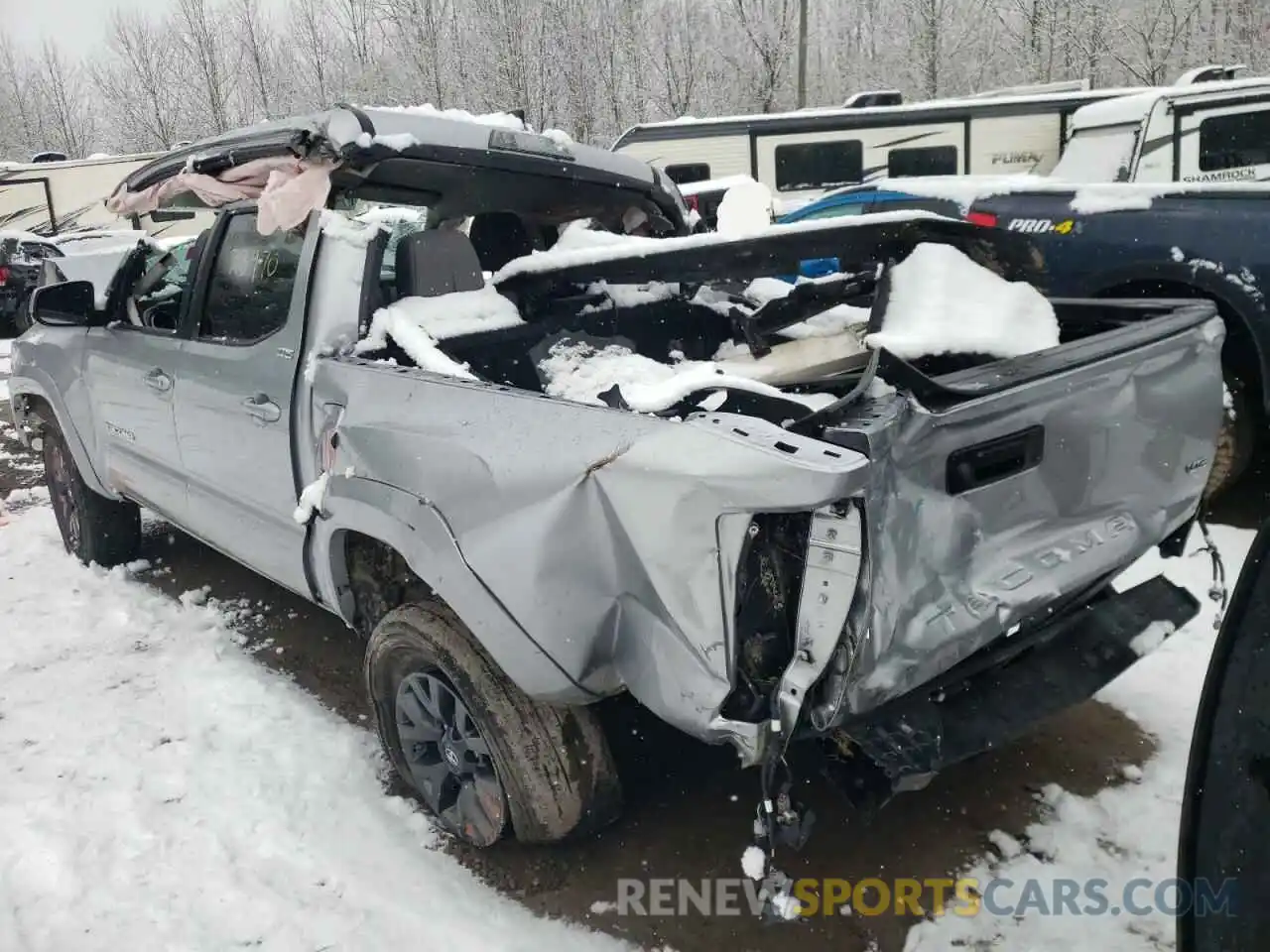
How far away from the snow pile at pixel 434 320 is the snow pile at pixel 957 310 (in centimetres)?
121

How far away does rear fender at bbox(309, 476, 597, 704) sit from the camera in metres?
2.28

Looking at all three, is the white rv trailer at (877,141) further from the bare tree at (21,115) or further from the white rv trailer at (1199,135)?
the bare tree at (21,115)

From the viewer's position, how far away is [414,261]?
315 cm

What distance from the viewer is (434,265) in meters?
3.18

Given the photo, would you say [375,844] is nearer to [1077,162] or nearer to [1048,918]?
[1048,918]

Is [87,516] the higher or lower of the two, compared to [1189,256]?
lower

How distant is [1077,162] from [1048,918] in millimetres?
8341

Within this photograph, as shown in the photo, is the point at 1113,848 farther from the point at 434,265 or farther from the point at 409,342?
the point at 434,265

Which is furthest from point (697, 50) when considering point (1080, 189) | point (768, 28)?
point (1080, 189)

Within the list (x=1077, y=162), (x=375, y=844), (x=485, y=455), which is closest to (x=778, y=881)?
(x=485, y=455)

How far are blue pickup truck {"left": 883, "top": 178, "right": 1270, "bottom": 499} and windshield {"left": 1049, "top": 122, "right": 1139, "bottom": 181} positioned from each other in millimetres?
3565

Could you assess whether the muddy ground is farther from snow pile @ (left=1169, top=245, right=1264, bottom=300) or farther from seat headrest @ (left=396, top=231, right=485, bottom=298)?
snow pile @ (left=1169, top=245, right=1264, bottom=300)

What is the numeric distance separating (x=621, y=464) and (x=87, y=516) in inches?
162

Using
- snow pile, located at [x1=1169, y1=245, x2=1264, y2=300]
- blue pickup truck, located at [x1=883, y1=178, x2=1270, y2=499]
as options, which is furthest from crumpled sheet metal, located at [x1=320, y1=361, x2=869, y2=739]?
snow pile, located at [x1=1169, y1=245, x2=1264, y2=300]
